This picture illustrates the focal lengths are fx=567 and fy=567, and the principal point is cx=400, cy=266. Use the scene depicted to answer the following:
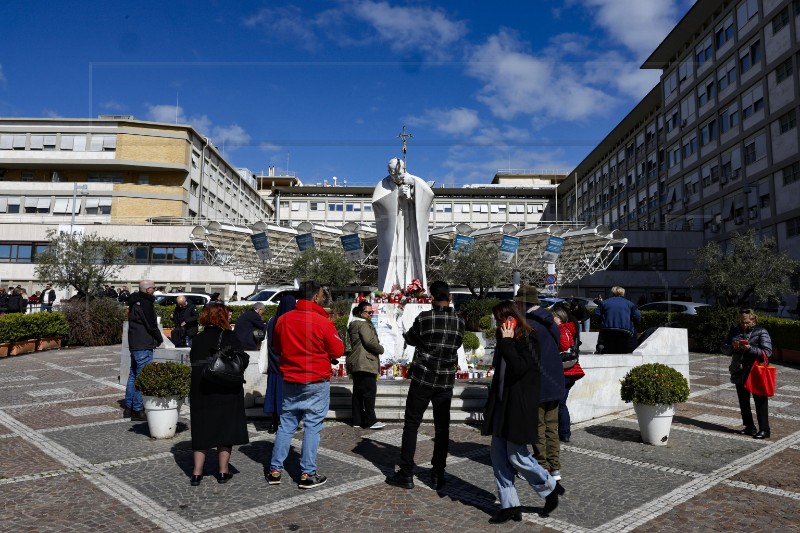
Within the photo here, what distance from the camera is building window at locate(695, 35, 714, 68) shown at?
129ft

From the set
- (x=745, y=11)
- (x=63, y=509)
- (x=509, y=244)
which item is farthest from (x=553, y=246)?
(x=63, y=509)

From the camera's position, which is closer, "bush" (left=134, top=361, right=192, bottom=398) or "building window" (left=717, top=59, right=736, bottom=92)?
"bush" (left=134, top=361, right=192, bottom=398)

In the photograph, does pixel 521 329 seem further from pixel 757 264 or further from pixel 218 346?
pixel 757 264

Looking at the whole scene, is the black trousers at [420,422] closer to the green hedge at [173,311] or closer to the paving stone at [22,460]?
the paving stone at [22,460]

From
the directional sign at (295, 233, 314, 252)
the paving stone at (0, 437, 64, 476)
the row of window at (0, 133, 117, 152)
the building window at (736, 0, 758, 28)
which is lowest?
the paving stone at (0, 437, 64, 476)

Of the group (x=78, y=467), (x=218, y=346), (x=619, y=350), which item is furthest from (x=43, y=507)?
(x=619, y=350)

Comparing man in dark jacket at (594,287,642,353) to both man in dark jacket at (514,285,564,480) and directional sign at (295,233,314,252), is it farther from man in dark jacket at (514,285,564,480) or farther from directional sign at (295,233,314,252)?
directional sign at (295,233,314,252)

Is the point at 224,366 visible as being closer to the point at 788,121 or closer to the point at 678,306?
the point at 678,306

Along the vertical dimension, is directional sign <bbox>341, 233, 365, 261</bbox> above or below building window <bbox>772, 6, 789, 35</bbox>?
below

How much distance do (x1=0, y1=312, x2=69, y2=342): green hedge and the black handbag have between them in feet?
45.4

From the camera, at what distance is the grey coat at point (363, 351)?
7160 millimetres

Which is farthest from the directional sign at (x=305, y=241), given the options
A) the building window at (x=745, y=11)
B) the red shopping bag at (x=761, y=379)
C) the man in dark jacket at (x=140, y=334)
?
the building window at (x=745, y=11)

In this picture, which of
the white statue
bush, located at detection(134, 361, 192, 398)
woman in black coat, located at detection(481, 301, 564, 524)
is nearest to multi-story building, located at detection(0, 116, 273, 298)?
the white statue

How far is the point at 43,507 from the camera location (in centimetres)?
446
